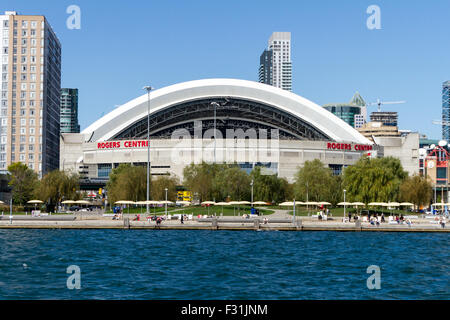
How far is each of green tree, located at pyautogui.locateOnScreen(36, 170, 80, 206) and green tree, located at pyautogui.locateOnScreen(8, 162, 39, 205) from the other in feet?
15.1

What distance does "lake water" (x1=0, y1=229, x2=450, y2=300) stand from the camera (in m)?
33.3

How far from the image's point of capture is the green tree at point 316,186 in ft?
347

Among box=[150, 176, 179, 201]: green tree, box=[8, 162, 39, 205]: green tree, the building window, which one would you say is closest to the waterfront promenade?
box=[150, 176, 179, 201]: green tree

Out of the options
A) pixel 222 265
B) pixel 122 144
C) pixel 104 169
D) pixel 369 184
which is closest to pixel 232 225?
pixel 369 184

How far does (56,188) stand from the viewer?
111250mm

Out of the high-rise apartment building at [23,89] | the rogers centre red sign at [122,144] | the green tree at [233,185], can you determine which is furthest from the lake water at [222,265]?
the high-rise apartment building at [23,89]

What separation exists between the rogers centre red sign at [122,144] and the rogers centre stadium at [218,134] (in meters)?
0.23

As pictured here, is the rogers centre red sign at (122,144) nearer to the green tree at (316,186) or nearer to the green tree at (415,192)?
the green tree at (316,186)

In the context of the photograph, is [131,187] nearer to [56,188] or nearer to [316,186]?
[56,188]

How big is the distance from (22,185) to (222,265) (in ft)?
282

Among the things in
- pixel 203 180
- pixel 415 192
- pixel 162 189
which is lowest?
pixel 415 192

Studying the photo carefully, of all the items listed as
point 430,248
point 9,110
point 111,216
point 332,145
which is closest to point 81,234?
point 111,216

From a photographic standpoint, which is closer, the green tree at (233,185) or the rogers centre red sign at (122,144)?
the green tree at (233,185)
